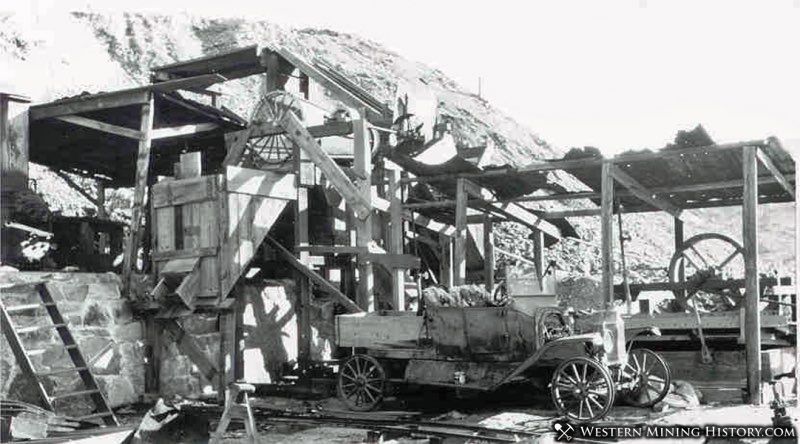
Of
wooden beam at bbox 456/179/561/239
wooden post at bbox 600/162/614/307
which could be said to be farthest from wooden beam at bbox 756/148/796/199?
wooden beam at bbox 456/179/561/239

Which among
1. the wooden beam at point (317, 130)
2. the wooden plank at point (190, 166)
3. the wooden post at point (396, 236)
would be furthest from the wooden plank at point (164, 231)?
the wooden post at point (396, 236)

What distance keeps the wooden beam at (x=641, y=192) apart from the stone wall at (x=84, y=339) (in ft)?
25.0

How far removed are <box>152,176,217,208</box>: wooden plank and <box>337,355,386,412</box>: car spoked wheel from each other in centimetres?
319

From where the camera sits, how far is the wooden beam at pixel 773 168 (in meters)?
10.9

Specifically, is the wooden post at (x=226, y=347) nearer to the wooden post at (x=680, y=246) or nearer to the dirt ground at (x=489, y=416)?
the dirt ground at (x=489, y=416)

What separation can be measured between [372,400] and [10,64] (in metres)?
8.86

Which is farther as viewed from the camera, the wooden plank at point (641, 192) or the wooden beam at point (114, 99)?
the wooden beam at point (114, 99)

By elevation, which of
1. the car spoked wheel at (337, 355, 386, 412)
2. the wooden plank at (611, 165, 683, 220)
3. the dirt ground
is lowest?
the dirt ground

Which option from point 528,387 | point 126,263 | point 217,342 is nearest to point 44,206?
point 126,263

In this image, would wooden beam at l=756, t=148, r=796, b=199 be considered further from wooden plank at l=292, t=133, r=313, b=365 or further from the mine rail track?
wooden plank at l=292, t=133, r=313, b=365

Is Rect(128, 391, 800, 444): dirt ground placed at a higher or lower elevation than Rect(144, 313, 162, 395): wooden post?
lower

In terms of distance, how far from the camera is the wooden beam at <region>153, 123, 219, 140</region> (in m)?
13.3

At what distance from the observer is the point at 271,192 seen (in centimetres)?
1242

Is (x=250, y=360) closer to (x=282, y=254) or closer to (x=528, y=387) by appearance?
(x=282, y=254)
